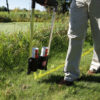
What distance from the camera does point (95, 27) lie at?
2.54 m

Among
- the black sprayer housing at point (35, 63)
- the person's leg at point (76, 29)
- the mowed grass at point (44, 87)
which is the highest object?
the person's leg at point (76, 29)

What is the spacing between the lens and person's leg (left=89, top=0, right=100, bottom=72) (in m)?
2.37

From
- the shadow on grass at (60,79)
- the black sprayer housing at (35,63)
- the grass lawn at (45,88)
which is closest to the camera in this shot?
the grass lawn at (45,88)

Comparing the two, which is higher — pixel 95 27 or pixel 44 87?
pixel 95 27

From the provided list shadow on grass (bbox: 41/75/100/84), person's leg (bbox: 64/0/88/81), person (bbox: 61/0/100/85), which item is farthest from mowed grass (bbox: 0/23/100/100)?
person's leg (bbox: 64/0/88/81)

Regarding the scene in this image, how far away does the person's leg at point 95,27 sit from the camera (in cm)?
237

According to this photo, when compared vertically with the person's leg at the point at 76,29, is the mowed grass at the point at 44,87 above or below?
below

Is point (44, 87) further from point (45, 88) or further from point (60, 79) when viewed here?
point (60, 79)

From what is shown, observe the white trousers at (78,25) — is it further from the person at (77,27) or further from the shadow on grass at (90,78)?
the shadow on grass at (90,78)

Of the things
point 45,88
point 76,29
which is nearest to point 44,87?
point 45,88

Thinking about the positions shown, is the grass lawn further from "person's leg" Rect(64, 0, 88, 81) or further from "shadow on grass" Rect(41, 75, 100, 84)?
"person's leg" Rect(64, 0, 88, 81)

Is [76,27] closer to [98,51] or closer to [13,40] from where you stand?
[98,51]

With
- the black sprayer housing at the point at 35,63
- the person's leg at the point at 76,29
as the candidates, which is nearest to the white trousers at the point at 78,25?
the person's leg at the point at 76,29

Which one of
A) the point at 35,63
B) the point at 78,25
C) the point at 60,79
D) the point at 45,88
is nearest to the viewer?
the point at 78,25
